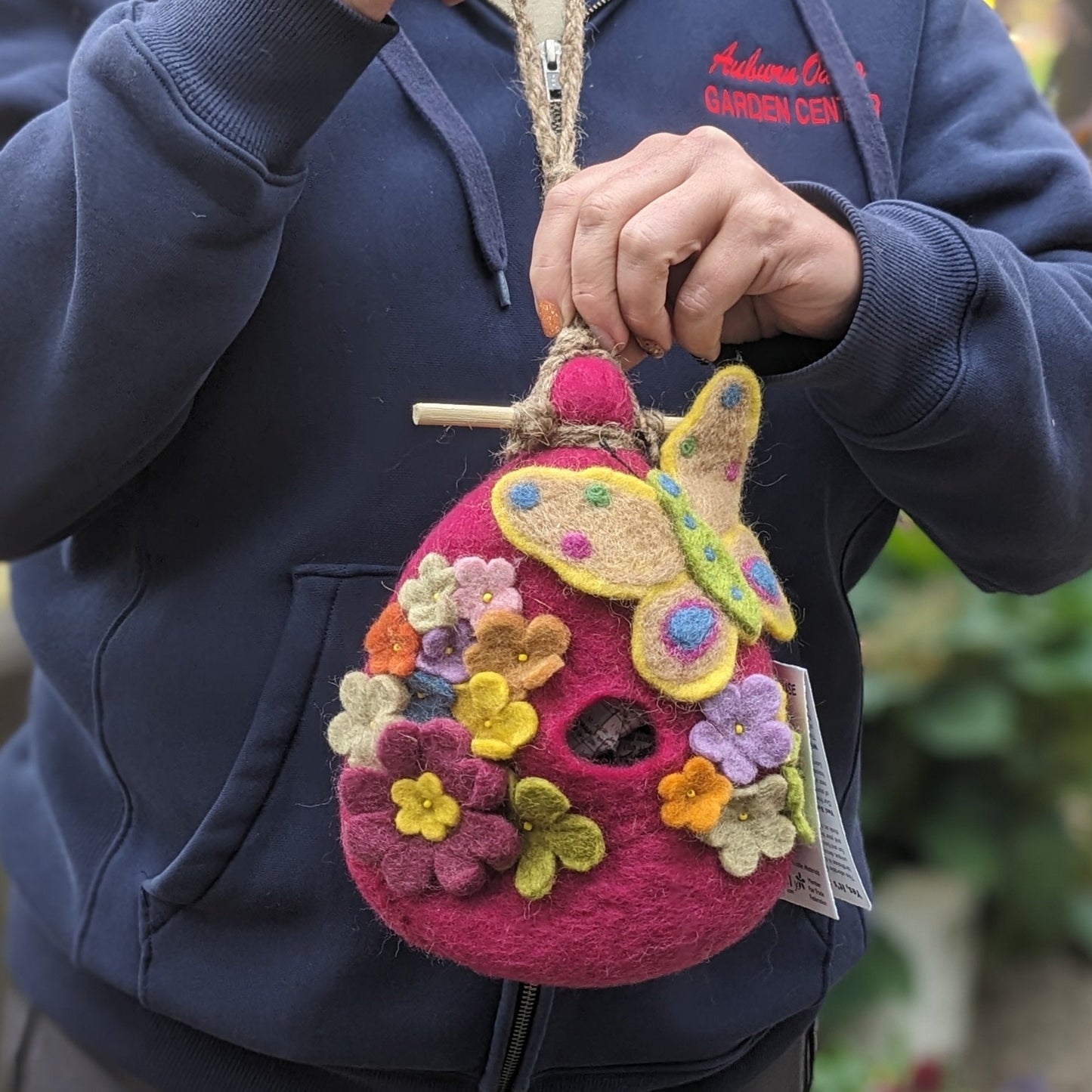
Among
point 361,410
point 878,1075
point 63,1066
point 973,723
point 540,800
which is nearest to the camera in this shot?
point 540,800

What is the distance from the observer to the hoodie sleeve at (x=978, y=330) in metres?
0.65

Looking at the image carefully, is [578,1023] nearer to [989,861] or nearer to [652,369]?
[652,369]

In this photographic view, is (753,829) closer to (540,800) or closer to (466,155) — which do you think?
(540,800)

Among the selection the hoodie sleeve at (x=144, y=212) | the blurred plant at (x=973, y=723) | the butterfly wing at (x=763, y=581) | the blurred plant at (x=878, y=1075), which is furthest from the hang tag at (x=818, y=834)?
→ the blurred plant at (x=973, y=723)

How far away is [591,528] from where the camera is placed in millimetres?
594

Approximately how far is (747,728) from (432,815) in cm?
16

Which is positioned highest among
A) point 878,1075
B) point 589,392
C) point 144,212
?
point 144,212

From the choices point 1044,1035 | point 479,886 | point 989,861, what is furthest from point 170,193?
point 1044,1035

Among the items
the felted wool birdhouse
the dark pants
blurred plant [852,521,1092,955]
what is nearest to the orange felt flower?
the felted wool birdhouse

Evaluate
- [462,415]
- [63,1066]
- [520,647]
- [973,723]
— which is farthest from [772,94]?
[973,723]

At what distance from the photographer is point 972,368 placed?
0.66m

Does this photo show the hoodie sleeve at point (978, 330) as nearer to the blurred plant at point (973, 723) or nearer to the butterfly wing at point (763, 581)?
the butterfly wing at point (763, 581)

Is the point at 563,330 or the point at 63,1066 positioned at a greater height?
the point at 563,330

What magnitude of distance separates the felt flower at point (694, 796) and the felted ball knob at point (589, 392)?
0.18m
